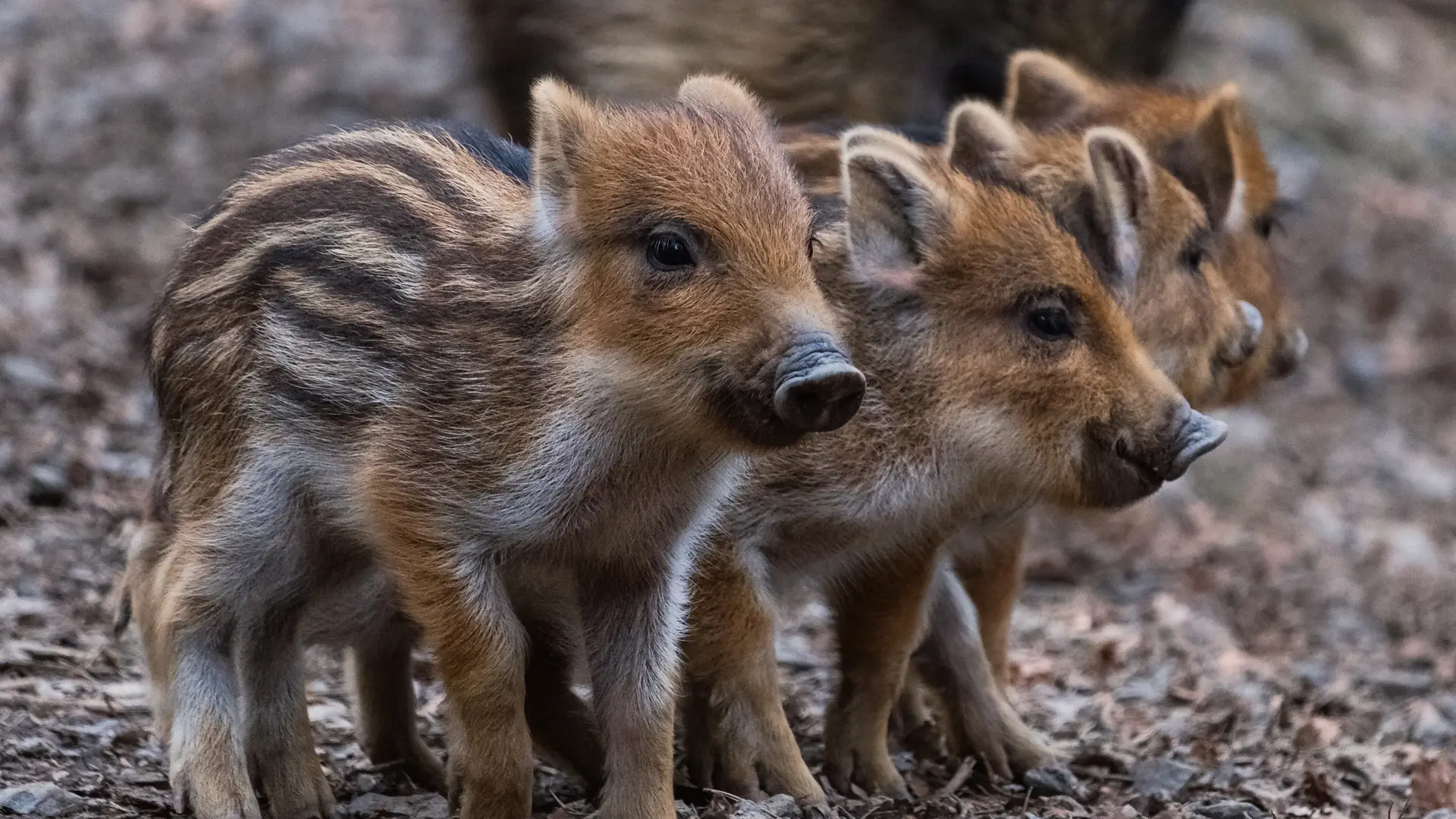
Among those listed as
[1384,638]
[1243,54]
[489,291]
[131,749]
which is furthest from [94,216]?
[1243,54]

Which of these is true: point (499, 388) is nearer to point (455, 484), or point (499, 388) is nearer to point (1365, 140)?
point (455, 484)

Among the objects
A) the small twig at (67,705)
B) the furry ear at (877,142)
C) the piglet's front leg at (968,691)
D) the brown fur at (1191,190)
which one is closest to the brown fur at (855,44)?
the brown fur at (1191,190)

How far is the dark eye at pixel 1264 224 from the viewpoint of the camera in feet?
21.1

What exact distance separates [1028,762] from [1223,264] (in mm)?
1882

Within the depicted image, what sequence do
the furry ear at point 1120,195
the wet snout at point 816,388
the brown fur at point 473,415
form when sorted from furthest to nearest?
the furry ear at point 1120,195 → the brown fur at point 473,415 → the wet snout at point 816,388

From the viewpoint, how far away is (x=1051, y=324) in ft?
16.4

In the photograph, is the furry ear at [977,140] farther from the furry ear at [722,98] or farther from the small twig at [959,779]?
the small twig at [959,779]

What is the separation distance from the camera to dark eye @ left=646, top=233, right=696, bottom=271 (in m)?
4.10

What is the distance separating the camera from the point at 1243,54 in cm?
1452

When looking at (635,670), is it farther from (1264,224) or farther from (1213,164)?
(1264,224)

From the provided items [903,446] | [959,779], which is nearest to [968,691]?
[959,779]

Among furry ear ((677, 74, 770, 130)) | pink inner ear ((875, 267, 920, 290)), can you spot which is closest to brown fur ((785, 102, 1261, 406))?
pink inner ear ((875, 267, 920, 290))

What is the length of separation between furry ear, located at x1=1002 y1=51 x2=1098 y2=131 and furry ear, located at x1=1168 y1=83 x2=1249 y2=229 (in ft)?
1.34

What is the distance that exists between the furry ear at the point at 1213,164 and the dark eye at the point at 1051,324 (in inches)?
54.1
